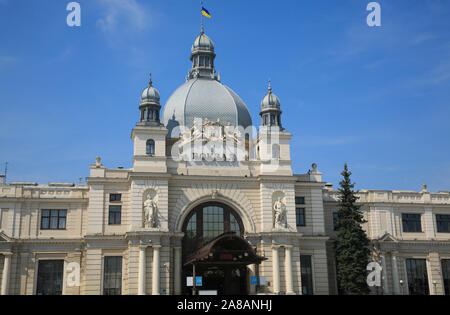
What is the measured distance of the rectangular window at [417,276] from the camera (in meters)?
49.7

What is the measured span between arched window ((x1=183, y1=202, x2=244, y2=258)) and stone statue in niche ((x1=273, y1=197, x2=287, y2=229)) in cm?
333

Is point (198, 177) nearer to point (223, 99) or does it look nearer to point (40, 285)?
point (223, 99)

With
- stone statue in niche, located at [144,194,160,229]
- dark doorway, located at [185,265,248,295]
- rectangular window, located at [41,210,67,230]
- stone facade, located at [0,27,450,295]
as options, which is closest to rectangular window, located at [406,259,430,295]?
stone facade, located at [0,27,450,295]

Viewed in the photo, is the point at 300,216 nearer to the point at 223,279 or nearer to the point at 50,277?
the point at 223,279

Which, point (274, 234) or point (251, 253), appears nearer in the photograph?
point (251, 253)

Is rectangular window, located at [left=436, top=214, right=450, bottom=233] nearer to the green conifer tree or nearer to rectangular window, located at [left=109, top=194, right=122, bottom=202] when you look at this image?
the green conifer tree

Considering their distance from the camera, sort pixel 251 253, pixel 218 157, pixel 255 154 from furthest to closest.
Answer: pixel 255 154, pixel 218 157, pixel 251 253

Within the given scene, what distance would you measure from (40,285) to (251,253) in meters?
19.3

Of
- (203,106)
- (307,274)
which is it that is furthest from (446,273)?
(203,106)

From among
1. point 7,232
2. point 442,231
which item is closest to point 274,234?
point 442,231

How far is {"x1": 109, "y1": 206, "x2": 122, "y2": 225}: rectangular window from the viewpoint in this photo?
44375 millimetres

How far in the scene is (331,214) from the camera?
50.3 metres

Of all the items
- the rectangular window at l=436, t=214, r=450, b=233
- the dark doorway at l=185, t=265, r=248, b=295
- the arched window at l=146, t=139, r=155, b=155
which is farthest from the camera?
the rectangular window at l=436, t=214, r=450, b=233

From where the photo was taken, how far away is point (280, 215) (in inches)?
1761
